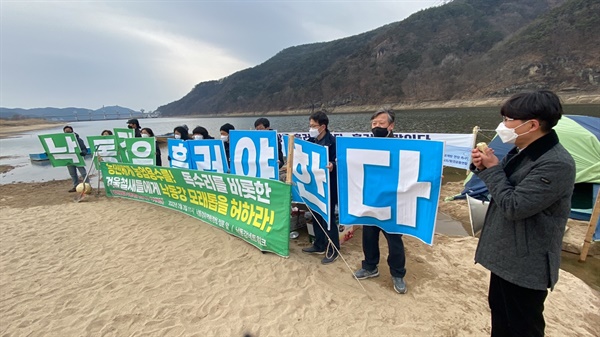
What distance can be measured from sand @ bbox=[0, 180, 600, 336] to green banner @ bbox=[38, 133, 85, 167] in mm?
3535

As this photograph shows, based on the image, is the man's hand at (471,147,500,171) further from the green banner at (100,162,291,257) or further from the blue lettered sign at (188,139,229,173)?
the blue lettered sign at (188,139,229,173)

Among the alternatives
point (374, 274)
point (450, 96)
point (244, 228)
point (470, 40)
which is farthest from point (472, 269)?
point (470, 40)

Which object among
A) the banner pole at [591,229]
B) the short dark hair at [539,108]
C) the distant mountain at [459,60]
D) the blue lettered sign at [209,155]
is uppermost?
the distant mountain at [459,60]

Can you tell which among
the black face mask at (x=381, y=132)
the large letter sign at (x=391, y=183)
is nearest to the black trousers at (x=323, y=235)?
the large letter sign at (x=391, y=183)

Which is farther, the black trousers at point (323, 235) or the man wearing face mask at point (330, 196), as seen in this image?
the black trousers at point (323, 235)

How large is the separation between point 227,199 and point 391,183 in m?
2.81

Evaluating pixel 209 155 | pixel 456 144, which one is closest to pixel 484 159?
pixel 209 155

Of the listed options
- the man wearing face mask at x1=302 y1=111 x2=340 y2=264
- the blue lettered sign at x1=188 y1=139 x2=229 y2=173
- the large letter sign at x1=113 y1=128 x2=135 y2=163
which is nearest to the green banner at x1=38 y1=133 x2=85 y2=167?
the large letter sign at x1=113 y1=128 x2=135 y2=163

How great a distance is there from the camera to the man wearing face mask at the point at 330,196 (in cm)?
370

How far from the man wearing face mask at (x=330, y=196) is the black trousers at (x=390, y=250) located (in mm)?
472

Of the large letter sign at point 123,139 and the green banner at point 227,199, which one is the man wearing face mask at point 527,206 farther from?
the large letter sign at point 123,139

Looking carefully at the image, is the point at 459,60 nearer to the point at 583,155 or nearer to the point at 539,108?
the point at 583,155

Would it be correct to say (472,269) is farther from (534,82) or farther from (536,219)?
(534,82)

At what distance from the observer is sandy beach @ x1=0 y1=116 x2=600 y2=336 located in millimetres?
2812
